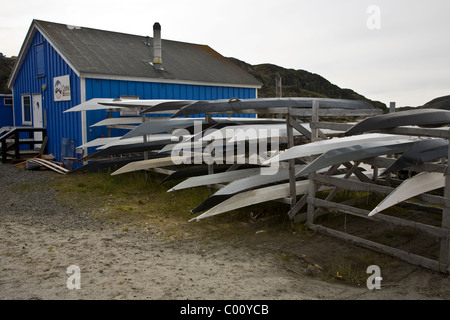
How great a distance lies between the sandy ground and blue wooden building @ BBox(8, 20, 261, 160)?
6879 mm

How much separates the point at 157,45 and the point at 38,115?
5003 millimetres

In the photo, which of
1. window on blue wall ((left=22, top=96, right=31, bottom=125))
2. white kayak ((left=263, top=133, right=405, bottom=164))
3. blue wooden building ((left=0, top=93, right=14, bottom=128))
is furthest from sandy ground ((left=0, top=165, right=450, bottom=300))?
blue wooden building ((left=0, top=93, right=14, bottom=128))

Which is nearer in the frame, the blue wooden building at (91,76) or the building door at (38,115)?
the blue wooden building at (91,76)

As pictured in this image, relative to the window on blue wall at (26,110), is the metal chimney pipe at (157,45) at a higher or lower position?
higher

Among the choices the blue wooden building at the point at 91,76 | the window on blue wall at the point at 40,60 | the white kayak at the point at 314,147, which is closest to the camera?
the white kayak at the point at 314,147

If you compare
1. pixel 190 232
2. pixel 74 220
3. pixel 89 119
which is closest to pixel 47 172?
pixel 89 119

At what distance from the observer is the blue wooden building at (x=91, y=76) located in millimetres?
12445

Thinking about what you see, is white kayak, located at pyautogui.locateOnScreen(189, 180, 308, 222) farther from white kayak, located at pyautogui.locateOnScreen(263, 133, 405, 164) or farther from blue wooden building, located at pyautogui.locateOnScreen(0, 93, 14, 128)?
blue wooden building, located at pyautogui.locateOnScreen(0, 93, 14, 128)

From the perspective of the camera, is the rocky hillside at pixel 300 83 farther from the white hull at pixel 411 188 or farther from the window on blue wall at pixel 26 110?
the white hull at pixel 411 188

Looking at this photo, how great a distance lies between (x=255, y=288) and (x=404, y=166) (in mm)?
2391

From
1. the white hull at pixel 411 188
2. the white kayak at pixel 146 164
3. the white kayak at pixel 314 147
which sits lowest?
the white kayak at pixel 146 164

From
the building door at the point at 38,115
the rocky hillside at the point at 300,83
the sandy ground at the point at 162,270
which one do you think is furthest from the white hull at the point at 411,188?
the rocky hillside at the point at 300,83

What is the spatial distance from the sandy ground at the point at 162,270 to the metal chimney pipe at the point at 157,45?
9078mm
